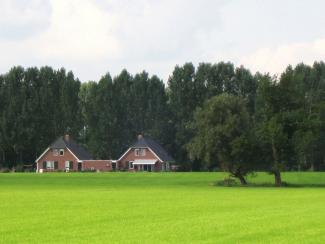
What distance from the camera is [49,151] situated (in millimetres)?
129375

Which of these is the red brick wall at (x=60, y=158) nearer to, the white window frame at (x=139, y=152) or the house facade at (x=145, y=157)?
the house facade at (x=145, y=157)

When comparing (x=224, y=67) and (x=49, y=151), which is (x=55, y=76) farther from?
(x=224, y=67)

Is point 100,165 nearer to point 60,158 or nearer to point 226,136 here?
point 60,158

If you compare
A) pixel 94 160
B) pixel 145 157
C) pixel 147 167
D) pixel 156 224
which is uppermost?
pixel 145 157

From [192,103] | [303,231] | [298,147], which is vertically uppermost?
[192,103]

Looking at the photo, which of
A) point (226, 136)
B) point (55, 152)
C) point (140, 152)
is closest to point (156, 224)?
point (226, 136)

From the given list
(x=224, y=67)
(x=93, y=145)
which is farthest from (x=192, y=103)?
(x=93, y=145)

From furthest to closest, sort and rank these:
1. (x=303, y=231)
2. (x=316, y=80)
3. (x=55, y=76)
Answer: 1. (x=55, y=76)
2. (x=316, y=80)
3. (x=303, y=231)

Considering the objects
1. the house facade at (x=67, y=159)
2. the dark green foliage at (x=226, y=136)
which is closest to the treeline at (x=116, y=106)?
the house facade at (x=67, y=159)

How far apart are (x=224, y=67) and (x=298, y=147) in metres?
59.7

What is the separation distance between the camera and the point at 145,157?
435 feet

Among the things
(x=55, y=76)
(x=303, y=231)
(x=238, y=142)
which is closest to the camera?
(x=303, y=231)

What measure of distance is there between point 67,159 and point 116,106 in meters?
13.6

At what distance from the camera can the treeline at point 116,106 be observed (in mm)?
123875
